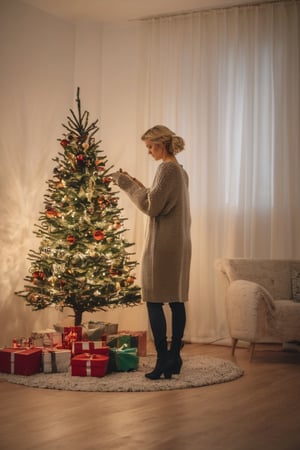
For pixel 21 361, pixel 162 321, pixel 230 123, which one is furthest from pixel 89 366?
pixel 230 123

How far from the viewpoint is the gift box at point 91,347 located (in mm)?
4469

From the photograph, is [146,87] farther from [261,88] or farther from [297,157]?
[297,157]

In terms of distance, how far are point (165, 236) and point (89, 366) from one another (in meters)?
0.90

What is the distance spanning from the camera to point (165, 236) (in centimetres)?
414

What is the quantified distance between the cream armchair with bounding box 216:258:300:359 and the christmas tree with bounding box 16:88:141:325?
729 millimetres

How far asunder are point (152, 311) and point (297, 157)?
8.16ft

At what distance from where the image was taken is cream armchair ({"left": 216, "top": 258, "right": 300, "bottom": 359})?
5066 mm

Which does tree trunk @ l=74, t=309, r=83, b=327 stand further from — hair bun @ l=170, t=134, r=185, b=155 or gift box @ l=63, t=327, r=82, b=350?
hair bun @ l=170, t=134, r=185, b=155

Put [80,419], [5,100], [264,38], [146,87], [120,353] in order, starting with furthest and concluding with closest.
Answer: [146,87] < [264,38] < [5,100] < [120,353] < [80,419]

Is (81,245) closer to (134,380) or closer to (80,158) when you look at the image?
(80,158)

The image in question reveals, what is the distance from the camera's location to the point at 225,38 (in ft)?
20.6

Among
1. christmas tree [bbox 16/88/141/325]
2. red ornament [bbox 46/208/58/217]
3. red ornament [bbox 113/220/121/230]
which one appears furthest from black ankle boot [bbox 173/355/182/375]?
red ornament [bbox 46/208/58/217]

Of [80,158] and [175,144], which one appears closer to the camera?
[175,144]

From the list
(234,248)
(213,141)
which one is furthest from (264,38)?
(234,248)
